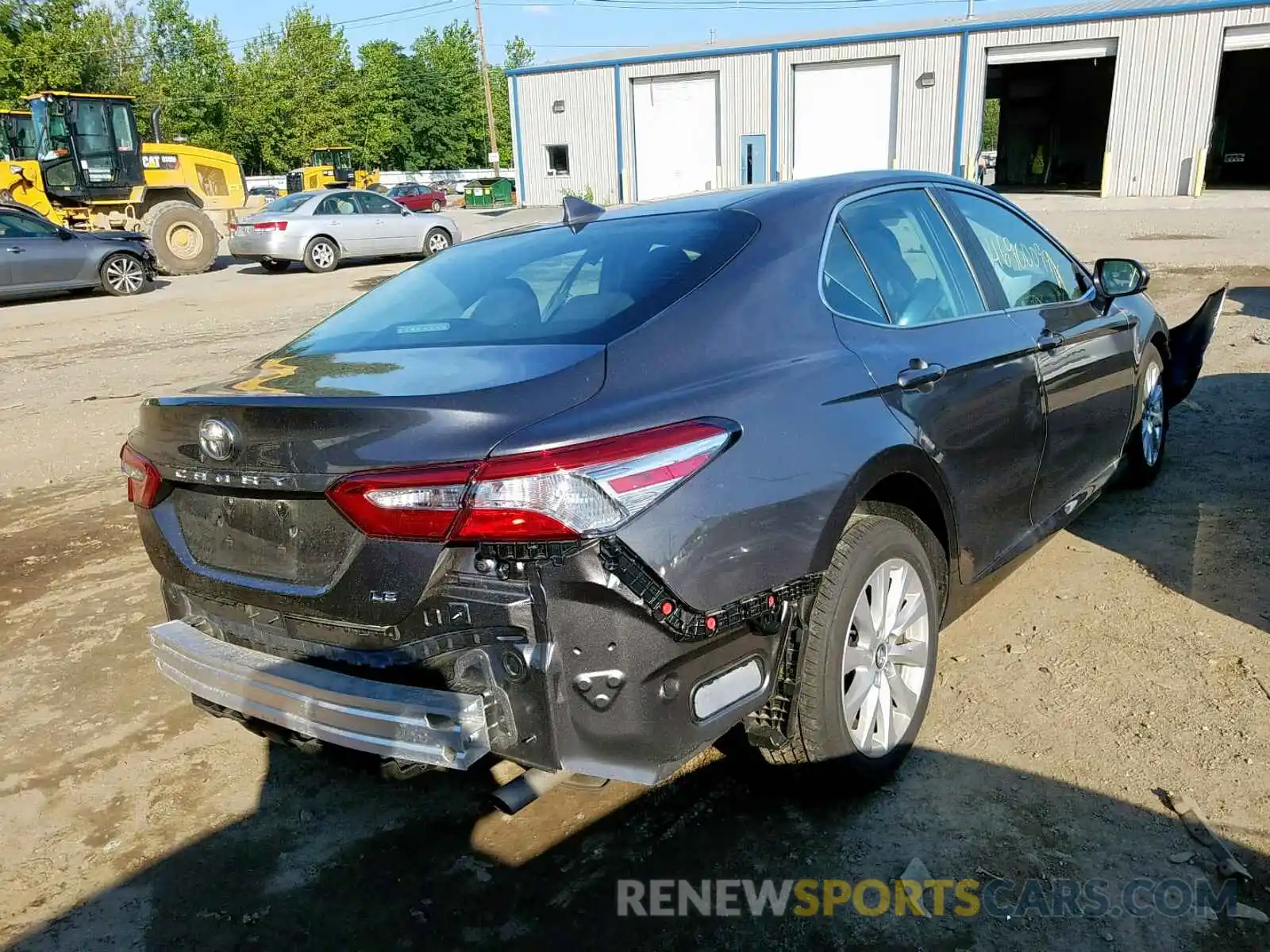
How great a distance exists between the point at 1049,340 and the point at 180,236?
69.0ft

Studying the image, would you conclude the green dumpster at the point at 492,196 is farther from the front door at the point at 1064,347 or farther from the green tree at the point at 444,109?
the front door at the point at 1064,347

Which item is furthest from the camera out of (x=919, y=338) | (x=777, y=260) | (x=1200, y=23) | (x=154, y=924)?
(x=1200, y=23)

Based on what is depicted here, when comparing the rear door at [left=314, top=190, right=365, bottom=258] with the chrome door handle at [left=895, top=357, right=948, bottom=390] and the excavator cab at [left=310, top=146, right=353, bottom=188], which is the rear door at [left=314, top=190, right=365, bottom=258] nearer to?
the chrome door handle at [left=895, top=357, right=948, bottom=390]

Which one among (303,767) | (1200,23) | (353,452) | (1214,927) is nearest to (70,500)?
(303,767)

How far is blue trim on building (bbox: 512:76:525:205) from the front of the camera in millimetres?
39188

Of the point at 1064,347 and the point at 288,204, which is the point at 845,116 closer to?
the point at 288,204

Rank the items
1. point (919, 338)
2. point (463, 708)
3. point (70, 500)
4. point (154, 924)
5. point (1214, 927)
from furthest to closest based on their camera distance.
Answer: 1. point (70, 500)
2. point (919, 338)
3. point (154, 924)
4. point (1214, 927)
5. point (463, 708)

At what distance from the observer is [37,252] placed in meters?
15.7

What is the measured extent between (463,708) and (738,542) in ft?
2.31

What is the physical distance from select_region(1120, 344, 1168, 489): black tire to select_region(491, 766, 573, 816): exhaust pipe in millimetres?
3592

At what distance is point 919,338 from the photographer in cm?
293

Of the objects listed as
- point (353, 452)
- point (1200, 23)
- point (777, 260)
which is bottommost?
point (353, 452)

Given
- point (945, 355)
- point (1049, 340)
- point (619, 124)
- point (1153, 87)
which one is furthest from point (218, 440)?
point (619, 124)

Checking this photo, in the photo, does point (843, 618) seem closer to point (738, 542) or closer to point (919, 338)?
point (738, 542)
